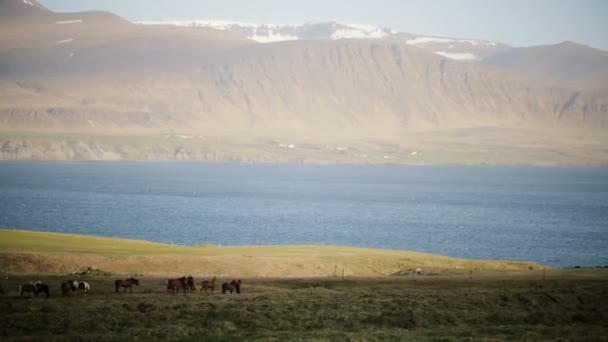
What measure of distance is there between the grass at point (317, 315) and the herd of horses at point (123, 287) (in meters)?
0.50

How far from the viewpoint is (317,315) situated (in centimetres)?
3384

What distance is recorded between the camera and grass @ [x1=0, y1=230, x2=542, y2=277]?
51.8 m

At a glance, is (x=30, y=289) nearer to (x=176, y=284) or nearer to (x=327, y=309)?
(x=176, y=284)

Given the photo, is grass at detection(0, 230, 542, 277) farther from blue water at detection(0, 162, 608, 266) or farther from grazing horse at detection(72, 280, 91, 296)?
blue water at detection(0, 162, 608, 266)

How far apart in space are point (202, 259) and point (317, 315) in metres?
22.4

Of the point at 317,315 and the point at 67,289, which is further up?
the point at 67,289

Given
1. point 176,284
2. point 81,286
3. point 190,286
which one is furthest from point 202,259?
point 81,286

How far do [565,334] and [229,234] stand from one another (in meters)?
70.9

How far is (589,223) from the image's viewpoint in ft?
420

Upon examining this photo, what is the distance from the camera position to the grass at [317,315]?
3102 cm

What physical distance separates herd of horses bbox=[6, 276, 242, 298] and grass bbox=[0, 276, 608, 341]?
503mm

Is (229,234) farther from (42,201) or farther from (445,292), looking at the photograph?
(445,292)

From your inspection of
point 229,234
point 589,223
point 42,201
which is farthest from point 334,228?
point 42,201

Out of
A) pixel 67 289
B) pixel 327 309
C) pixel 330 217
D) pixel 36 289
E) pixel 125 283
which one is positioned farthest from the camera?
pixel 330 217
